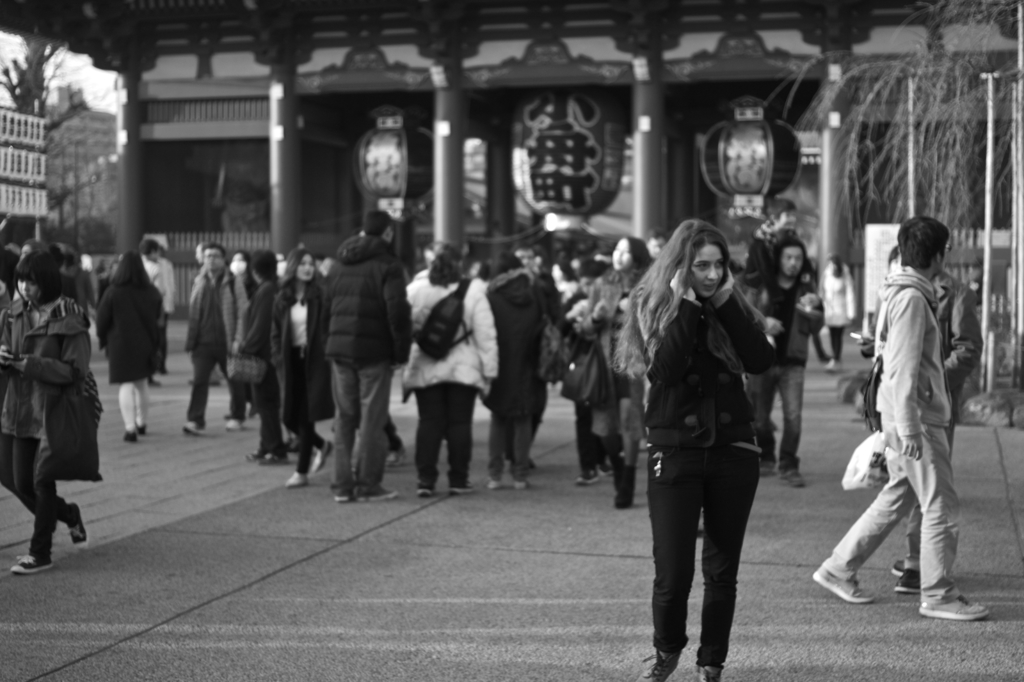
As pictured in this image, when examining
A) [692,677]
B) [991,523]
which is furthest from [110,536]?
[991,523]

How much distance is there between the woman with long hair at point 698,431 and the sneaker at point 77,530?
3525 millimetres

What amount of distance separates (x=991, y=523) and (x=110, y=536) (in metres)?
5.18

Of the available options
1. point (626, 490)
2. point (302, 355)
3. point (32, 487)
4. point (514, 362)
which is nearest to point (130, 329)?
point (302, 355)

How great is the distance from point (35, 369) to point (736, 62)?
53.6ft

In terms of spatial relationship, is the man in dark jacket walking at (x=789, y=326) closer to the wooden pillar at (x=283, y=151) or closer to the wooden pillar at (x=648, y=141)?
the wooden pillar at (x=648, y=141)

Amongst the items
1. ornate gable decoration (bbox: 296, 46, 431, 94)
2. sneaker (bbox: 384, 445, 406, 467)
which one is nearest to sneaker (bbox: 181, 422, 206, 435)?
sneaker (bbox: 384, 445, 406, 467)

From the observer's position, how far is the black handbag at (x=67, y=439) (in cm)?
592

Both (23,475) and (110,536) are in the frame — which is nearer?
(23,475)

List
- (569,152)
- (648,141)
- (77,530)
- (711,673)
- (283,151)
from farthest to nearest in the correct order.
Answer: (283,151), (648,141), (569,152), (77,530), (711,673)

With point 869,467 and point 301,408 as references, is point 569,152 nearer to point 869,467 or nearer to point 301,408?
point 301,408

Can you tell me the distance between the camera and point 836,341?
16.2 m

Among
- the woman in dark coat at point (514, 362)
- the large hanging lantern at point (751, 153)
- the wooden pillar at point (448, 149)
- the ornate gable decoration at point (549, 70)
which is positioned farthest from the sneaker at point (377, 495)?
the ornate gable decoration at point (549, 70)

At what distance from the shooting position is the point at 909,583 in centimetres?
566

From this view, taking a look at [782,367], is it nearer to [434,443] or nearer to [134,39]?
[434,443]
